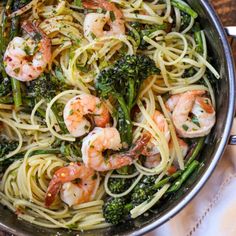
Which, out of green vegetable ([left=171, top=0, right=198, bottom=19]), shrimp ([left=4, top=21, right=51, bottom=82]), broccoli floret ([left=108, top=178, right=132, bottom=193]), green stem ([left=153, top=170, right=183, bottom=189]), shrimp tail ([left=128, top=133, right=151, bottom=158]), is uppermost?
green vegetable ([left=171, top=0, right=198, bottom=19])

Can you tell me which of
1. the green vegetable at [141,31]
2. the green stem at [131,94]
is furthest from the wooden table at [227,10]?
the green stem at [131,94]

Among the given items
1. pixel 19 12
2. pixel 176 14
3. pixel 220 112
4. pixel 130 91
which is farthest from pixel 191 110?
pixel 19 12

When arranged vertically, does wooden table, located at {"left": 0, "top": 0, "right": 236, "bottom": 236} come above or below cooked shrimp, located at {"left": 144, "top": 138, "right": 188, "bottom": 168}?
above

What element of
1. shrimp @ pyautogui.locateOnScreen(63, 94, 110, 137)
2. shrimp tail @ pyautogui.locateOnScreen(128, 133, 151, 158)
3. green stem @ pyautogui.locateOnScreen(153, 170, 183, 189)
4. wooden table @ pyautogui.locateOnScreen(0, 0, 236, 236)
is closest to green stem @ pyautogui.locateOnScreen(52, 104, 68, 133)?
shrimp @ pyautogui.locateOnScreen(63, 94, 110, 137)

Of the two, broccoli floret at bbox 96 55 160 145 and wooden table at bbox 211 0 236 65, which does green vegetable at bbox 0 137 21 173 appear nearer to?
broccoli floret at bbox 96 55 160 145

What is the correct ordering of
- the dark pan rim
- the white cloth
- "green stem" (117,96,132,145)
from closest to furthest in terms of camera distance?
the dark pan rim
"green stem" (117,96,132,145)
the white cloth

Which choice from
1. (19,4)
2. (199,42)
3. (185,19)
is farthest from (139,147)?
(19,4)

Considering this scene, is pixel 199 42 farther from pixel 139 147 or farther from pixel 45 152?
pixel 45 152
